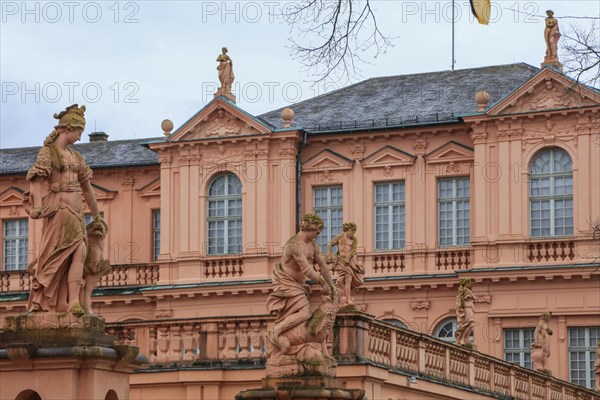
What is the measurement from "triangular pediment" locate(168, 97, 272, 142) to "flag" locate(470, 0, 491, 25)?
26.8 meters

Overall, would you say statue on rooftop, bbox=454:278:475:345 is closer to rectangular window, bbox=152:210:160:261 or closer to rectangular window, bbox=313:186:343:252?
rectangular window, bbox=313:186:343:252

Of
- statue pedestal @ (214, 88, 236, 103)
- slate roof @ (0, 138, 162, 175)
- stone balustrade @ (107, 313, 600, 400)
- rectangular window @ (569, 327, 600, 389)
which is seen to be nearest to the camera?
stone balustrade @ (107, 313, 600, 400)

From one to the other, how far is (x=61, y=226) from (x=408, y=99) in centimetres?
3551

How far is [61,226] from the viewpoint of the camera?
17.1 meters

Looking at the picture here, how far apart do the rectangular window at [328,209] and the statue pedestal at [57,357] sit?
3411cm

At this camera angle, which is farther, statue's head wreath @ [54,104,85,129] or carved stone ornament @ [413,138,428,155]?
carved stone ornament @ [413,138,428,155]

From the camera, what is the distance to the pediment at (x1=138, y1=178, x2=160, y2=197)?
178 ft

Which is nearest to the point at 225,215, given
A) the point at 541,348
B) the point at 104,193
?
the point at 104,193

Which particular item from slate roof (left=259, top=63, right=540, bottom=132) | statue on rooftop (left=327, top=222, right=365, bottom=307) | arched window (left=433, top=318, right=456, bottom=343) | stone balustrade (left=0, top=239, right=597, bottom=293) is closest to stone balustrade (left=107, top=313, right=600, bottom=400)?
statue on rooftop (left=327, top=222, right=365, bottom=307)

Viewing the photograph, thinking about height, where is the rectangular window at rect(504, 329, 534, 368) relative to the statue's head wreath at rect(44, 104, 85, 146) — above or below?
below

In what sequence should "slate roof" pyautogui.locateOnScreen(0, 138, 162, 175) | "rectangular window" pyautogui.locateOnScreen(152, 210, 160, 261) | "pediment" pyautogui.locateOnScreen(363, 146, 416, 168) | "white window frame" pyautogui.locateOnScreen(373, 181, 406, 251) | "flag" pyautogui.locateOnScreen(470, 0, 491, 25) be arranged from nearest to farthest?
1. "flag" pyautogui.locateOnScreen(470, 0, 491, 25)
2. "white window frame" pyautogui.locateOnScreen(373, 181, 406, 251)
3. "pediment" pyautogui.locateOnScreen(363, 146, 416, 168)
4. "rectangular window" pyautogui.locateOnScreen(152, 210, 160, 261)
5. "slate roof" pyautogui.locateOnScreen(0, 138, 162, 175)

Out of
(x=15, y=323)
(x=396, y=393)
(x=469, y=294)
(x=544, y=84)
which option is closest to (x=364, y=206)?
(x=544, y=84)

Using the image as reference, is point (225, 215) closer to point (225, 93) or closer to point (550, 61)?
point (225, 93)

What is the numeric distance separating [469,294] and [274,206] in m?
16.3
